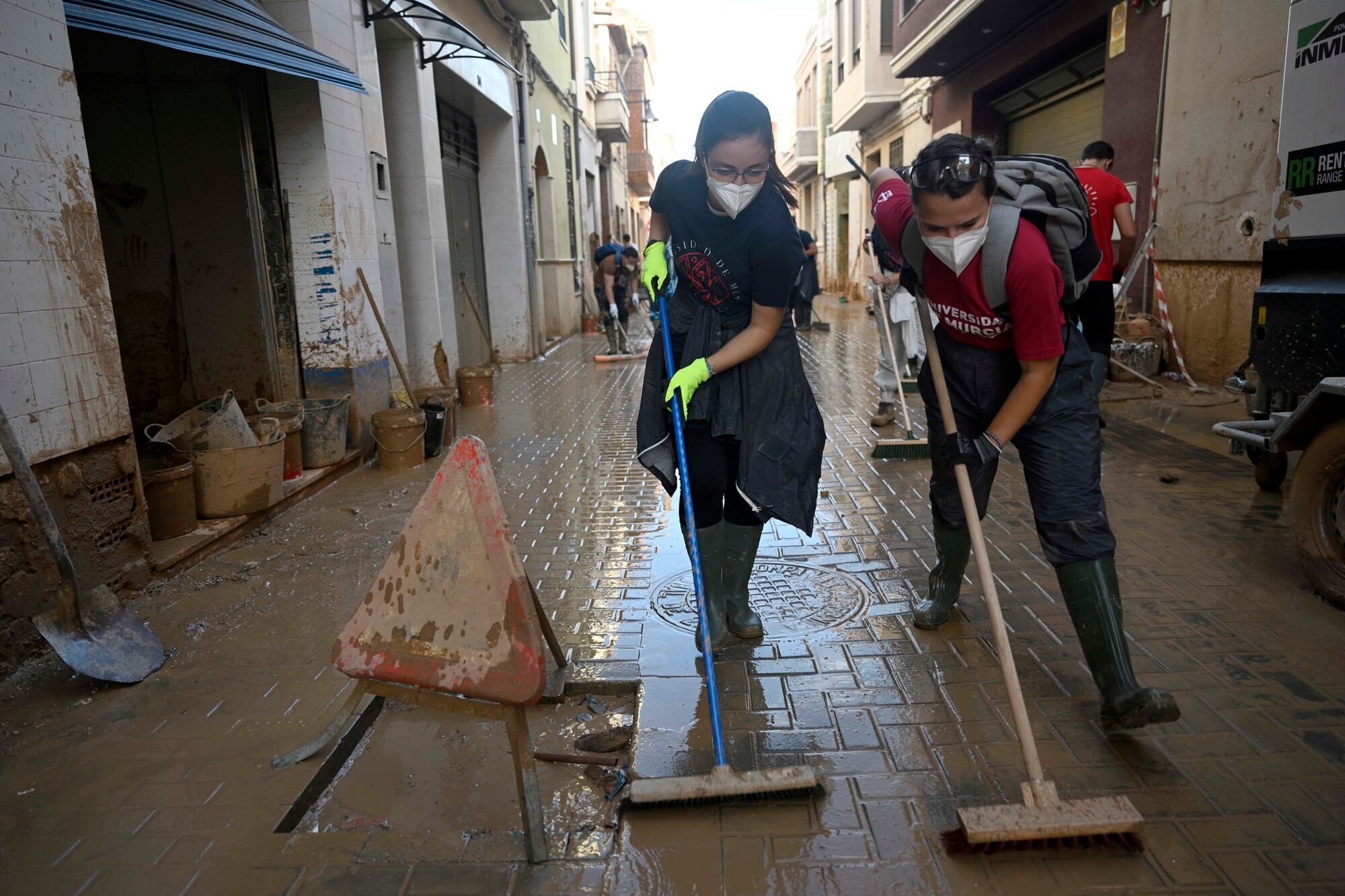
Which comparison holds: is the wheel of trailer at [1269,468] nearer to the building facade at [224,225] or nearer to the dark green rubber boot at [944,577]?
the dark green rubber boot at [944,577]

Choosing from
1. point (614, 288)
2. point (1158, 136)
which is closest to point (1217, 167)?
point (1158, 136)

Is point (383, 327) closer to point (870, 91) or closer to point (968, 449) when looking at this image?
point (968, 449)

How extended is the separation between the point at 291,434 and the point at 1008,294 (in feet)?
15.4

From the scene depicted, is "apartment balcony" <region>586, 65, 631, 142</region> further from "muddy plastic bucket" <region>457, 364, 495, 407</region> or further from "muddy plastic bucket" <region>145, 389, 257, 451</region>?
"muddy plastic bucket" <region>145, 389, 257, 451</region>

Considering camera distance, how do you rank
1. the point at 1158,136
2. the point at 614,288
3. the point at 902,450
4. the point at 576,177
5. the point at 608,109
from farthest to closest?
the point at 608,109
the point at 576,177
the point at 614,288
the point at 1158,136
the point at 902,450

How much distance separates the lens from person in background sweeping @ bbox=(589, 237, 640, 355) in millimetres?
14218

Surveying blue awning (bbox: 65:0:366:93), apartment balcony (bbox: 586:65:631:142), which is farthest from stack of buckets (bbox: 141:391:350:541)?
apartment balcony (bbox: 586:65:631:142)

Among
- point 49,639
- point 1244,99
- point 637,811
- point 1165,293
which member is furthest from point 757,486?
point 1165,293

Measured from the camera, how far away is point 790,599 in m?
3.89

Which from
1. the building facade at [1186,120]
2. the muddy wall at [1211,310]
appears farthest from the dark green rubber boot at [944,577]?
the muddy wall at [1211,310]

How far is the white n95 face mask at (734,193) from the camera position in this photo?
114 inches

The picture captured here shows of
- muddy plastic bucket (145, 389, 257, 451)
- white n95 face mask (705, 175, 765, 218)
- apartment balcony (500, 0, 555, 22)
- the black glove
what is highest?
apartment balcony (500, 0, 555, 22)

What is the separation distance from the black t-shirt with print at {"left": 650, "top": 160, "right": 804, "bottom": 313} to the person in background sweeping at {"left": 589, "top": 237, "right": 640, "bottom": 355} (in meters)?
10.6

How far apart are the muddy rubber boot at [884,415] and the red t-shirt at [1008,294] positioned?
4.42 metres
